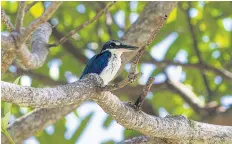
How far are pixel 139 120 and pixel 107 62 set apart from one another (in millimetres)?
995

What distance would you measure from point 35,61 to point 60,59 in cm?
309

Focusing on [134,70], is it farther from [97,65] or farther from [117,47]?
[117,47]

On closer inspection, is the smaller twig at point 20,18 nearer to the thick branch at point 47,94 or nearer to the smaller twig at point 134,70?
the thick branch at point 47,94

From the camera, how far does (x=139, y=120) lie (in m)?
3.33

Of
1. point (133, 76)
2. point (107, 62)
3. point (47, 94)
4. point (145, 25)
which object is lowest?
point (47, 94)

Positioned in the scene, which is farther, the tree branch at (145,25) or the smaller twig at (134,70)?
the tree branch at (145,25)

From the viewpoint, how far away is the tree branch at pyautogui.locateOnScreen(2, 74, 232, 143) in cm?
301

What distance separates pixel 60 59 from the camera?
6.55 meters

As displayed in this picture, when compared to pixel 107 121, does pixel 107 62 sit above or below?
below

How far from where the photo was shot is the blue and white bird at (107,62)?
4051mm

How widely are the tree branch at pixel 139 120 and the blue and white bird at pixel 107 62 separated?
0.62 metres

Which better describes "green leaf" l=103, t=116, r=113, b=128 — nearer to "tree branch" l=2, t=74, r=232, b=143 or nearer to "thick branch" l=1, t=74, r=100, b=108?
"tree branch" l=2, t=74, r=232, b=143

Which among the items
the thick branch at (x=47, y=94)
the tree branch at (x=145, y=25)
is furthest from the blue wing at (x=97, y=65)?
the thick branch at (x=47, y=94)

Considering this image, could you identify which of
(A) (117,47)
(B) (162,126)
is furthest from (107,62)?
(B) (162,126)
